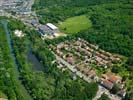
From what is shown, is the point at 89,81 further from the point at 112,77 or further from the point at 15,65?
the point at 15,65

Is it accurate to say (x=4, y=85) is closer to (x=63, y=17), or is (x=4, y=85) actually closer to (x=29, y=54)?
(x=29, y=54)

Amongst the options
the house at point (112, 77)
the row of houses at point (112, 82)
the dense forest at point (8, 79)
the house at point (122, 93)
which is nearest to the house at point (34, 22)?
the dense forest at point (8, 79)

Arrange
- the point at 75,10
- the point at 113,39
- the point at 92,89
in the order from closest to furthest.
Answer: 1. the point at 92,89
2. the point at 113,39
3. the point at 75,10

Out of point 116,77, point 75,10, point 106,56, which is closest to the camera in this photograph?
point 116,77

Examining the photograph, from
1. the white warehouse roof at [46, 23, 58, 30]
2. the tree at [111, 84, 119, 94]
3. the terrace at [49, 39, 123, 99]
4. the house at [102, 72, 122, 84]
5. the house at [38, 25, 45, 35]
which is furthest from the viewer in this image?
the white warehouse roof at [46, 23, 58, 30]

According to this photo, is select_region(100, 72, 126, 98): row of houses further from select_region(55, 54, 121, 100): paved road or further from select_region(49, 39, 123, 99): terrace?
select_region(55, 54, 121, 100): paved road

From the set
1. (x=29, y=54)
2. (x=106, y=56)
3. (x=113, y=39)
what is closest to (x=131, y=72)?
(x=106, y=56)

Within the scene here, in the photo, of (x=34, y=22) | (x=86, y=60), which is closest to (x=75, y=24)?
(x=34, y=22)

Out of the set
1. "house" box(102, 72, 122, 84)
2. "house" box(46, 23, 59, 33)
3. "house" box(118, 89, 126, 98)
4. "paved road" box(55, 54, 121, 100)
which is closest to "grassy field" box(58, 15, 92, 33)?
"house" box(46, 23, 59, 33)

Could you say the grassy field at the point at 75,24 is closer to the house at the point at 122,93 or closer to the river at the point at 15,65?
the river at the point at 15,65
